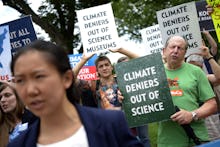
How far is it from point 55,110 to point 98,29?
15.4 feet

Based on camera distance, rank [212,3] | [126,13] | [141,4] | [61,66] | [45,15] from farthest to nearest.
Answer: [126,13]
[141,4]
[45,15]
[212,3]
[61,66]

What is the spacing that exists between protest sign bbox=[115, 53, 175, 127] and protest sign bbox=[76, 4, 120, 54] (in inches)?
77.9

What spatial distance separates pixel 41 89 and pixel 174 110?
2298mm

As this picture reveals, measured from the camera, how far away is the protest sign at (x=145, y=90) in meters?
4.02

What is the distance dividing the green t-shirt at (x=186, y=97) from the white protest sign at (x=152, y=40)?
460cm

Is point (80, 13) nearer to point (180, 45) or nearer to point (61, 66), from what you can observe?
point (180, 45)

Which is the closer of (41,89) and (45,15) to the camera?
(41,89)

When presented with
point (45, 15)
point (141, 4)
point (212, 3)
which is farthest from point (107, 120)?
point (141, 4)

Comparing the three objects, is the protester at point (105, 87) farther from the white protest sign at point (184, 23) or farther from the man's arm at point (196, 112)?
the man's arm at point (196, 112)

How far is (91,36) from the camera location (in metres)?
→ 6.59

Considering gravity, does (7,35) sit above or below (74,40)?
below

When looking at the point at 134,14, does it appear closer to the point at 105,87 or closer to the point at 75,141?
the point at 105,87

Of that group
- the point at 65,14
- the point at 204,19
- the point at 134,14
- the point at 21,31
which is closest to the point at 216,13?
the point at 204,19

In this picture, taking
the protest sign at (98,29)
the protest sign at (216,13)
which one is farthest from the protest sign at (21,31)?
the protest sign at (216,13)
